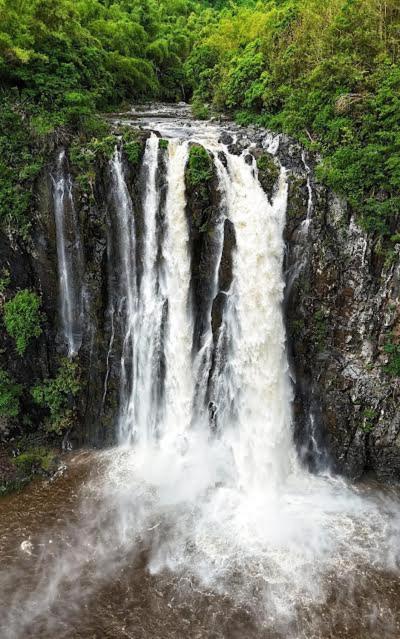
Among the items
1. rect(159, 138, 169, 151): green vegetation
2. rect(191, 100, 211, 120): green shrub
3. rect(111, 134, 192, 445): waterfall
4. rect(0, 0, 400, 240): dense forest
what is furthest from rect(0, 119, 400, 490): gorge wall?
rect(191, 100, 211, 120): green shrub

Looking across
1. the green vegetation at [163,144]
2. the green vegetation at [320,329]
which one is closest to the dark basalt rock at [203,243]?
the green vegetation at [163,144]

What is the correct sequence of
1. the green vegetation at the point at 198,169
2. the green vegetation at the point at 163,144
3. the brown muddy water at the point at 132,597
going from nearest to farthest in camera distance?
the brown muddy water at the point at 132,597 < the green vegetation at the point at 198,169 < the green vegetation at the point at 163,144

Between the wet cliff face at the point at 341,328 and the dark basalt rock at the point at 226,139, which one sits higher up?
the dark basalt rock at the point at 226,139

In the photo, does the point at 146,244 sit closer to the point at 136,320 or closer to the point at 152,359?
the point at 136,320

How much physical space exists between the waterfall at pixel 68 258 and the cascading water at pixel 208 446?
1.05 m

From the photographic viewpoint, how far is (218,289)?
39.3 ft

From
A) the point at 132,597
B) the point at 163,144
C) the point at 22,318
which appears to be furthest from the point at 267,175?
the point at 132,597

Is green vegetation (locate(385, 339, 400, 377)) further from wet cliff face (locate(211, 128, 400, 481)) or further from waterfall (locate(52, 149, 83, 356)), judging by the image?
waterfall (locate(52, 149, 83, 356))

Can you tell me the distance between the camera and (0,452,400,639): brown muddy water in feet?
25.7

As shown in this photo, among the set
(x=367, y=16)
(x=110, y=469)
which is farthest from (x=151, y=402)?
(x=367, y=16)

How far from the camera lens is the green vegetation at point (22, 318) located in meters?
11.7

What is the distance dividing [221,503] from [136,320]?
549cm

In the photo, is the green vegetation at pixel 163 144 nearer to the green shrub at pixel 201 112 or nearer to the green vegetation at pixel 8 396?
the green shrub at pixel 201 112

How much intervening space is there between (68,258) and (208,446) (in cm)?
677
